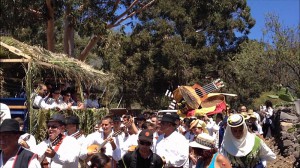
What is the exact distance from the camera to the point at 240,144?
5.88 meters

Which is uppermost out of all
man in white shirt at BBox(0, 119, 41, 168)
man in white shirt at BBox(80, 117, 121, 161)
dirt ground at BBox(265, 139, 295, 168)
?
man in white shirt at BBox(0, 119, 41, 168)

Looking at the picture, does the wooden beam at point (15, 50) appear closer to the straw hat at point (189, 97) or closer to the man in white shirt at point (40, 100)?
the man in white shirt at point (40, 100)

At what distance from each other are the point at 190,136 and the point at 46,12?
1085 cm

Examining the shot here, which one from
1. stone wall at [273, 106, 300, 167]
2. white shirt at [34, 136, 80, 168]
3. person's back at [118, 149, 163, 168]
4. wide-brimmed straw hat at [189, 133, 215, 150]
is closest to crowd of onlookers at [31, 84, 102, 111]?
white shirt at [34, 136, 80, 168]

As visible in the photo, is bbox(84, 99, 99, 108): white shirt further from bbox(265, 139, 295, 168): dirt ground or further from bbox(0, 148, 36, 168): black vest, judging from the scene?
bbox(0, 148, 36, 168): black vest

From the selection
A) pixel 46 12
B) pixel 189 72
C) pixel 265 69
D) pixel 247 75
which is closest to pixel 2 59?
pixel 46 12

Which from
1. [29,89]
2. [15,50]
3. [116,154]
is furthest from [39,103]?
[116,154]

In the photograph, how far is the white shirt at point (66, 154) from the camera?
6.06m

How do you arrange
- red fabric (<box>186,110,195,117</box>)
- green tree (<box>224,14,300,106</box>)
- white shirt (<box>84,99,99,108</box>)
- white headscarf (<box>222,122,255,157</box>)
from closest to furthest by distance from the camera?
white headscarf (<box>222,122,255,157</box>) < white shirt (<box>84,99,99,108</box>) < red fabric (<box>186,110,195,117</box>) < green tree (<box>224,14,300,106</box>)

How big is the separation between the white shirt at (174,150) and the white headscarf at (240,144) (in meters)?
0.90

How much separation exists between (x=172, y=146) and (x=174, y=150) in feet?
0.22

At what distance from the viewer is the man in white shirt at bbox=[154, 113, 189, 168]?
21.8 feet

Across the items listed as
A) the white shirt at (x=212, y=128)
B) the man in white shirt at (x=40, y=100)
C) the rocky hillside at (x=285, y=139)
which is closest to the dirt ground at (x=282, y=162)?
the rocky hillside at (x=285, y=139)

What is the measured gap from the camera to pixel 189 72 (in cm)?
3070
